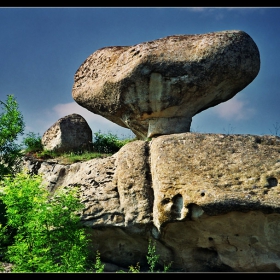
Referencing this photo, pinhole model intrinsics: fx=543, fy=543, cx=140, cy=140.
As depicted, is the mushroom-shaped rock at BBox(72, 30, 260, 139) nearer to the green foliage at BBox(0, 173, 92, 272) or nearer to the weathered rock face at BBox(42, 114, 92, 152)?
the green foliage at BBox(0, 173, 92, 272)

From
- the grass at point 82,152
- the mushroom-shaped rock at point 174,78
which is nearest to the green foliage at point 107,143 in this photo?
the grass at point 82,152

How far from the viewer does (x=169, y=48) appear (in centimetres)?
1612

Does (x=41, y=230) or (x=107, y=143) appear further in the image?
(x=107, y=143)

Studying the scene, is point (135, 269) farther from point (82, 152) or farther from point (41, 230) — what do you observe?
point (82, 152)

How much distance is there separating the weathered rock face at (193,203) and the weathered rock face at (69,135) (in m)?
6.52

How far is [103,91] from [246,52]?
14.9 feet

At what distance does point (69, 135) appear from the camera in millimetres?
21422

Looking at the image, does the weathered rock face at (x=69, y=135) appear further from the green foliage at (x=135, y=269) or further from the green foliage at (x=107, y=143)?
the green foliage at (x=135, y=269)

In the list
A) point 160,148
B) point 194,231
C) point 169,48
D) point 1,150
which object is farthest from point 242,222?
point 1,150

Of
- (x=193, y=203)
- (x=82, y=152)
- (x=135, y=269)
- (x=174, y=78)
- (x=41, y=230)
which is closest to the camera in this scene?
(x=193, y=203)

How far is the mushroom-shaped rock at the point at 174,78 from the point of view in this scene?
622 inches

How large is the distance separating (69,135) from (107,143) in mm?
1674

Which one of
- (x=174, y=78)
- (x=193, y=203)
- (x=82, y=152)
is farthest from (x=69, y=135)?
(x=193, y=203)

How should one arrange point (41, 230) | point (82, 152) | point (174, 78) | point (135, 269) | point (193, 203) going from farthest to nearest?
point (82, 152) → point (174, 78) → point (135, 269) → point (41, 230) → point (193, 203)
